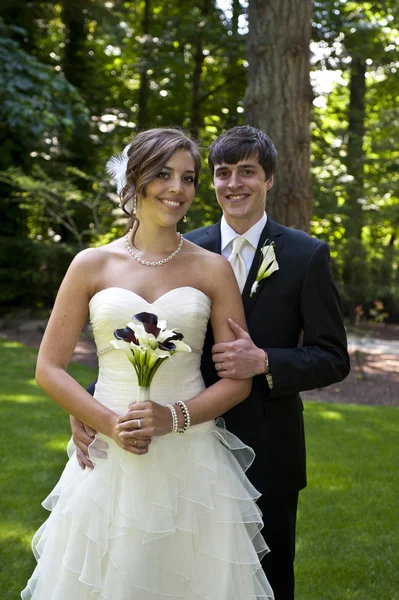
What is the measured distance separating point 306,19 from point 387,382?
5.75 meters

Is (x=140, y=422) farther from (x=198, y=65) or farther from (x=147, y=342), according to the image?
(x=198, y=65)

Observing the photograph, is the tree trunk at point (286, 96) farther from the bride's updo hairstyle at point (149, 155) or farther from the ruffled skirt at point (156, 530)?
the ruffled skirt at point (156, 530)

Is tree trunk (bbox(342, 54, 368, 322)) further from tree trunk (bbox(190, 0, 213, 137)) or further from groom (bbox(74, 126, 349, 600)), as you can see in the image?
groom (bbox(74, 126, 349, 600))

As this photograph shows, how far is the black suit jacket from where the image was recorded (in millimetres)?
2896

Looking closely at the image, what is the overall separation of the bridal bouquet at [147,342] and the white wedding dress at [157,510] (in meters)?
0.24

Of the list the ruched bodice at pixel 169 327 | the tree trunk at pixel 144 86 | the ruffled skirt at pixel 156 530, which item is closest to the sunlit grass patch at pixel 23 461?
the ruffled skirt at pixel 156 530

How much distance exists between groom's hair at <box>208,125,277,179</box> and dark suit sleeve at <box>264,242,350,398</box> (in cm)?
46

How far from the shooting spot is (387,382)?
10.8 m

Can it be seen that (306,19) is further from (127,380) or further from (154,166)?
(127,380)

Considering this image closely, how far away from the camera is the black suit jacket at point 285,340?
2896 millimetres

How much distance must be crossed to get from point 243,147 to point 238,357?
0.95 metres

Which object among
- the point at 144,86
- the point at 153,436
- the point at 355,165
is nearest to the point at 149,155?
the point at 153,436

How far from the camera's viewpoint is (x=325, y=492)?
5.65 m

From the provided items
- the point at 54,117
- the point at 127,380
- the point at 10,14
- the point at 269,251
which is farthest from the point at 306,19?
the point at 10,14
